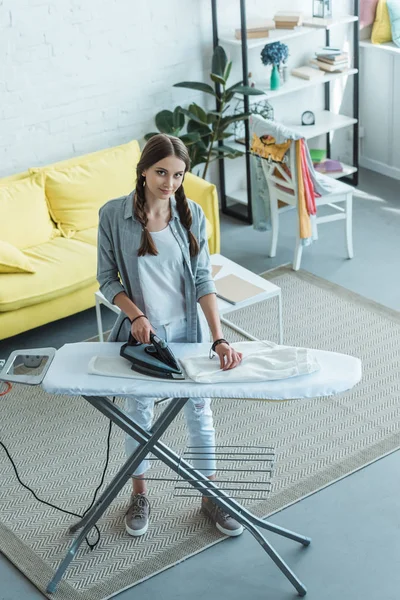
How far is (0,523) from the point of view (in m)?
3.38

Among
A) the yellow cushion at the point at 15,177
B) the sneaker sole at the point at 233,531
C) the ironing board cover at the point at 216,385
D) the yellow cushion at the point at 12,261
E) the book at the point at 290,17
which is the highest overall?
the book at the point at 290,17

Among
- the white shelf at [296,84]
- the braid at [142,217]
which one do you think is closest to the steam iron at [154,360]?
the braid at [142,217]

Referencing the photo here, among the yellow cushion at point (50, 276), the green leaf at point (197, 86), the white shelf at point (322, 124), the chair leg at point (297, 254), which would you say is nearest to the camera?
the yellow cushion at point (50, 276)

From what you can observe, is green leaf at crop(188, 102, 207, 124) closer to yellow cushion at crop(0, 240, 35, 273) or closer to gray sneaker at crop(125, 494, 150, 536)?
yellow cushion at crop(0, 240, 35, 273)

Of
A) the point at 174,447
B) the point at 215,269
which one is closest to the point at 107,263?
the point at 174,447

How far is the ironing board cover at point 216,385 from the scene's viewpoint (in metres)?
2.56

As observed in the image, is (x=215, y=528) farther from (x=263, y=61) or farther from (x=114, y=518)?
(x=263, y=61)

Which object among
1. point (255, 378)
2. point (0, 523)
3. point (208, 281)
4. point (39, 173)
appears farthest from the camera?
point (39, 173)

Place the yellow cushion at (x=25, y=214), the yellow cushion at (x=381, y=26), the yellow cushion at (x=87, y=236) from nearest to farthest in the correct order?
the yellow cushion at (x=25, y=214), the yellow cushion at (x=87, y=236), the yellow cushion at (x=381, y=26)

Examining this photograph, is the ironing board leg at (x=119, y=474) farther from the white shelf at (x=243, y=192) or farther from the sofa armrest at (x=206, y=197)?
the white shelf at (x=243, y=192)

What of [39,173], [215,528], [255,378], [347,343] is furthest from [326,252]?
[255,378]

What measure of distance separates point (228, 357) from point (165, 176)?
0.57m

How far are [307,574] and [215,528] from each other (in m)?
0.39

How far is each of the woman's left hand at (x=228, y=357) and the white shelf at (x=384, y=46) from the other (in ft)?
13.1
